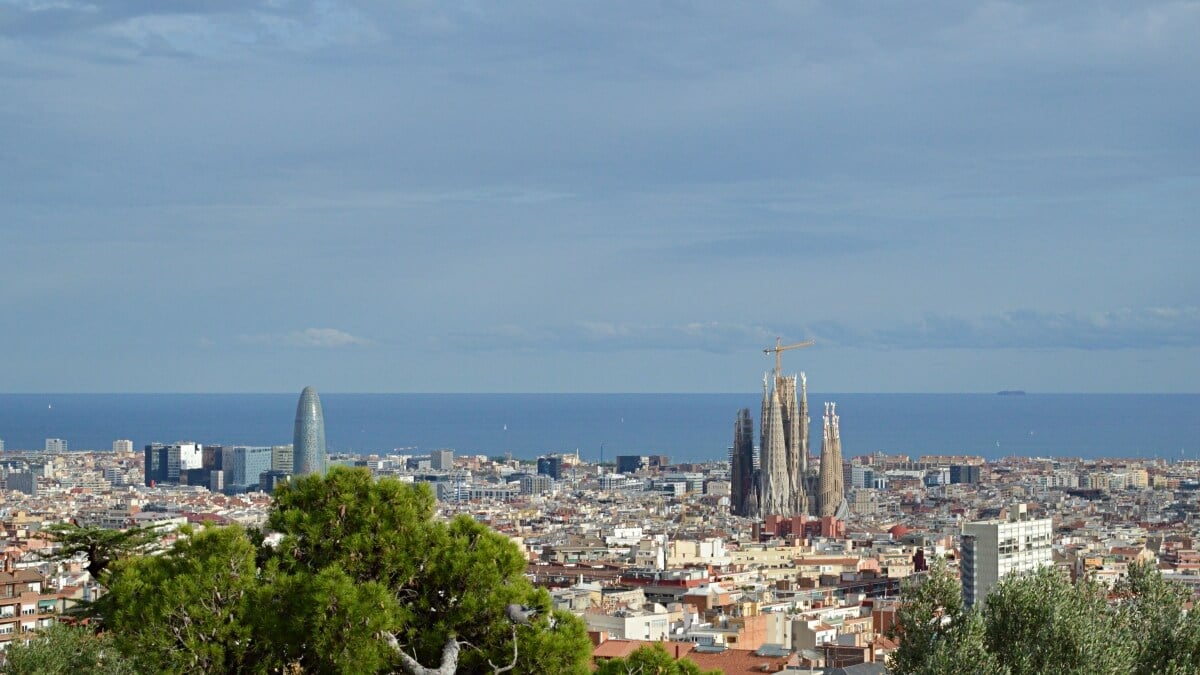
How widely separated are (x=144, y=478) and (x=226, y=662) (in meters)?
146

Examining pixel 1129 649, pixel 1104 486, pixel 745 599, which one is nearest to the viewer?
pixel 1129 649

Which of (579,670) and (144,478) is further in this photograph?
(144,478)

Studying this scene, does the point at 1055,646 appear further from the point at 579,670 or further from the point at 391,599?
the point at 391,599

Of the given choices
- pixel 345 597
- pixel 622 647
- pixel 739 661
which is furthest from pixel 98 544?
pixel 739 661

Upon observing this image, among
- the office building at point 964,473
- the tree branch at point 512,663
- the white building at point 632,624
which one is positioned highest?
the tree branch at point 512,663

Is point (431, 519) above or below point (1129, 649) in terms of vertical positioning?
above

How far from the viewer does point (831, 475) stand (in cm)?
10344

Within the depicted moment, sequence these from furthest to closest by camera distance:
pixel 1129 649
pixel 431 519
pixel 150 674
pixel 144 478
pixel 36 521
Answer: pixel 144 478 → pixel 36 521 → pixel 1129 649 → pixel 431 519 → pixel 150 674

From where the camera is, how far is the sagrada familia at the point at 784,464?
100 m

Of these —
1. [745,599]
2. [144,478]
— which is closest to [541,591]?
[745,599]

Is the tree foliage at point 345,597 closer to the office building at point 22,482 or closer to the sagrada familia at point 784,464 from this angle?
the sagrada familia at point 784,464

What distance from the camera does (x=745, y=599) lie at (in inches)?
2208

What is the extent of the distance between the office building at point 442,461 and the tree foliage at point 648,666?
152 meters

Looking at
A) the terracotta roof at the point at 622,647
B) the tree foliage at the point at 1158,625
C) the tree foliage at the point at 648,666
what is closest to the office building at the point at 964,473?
the terracotta roof at the point at 622,647
